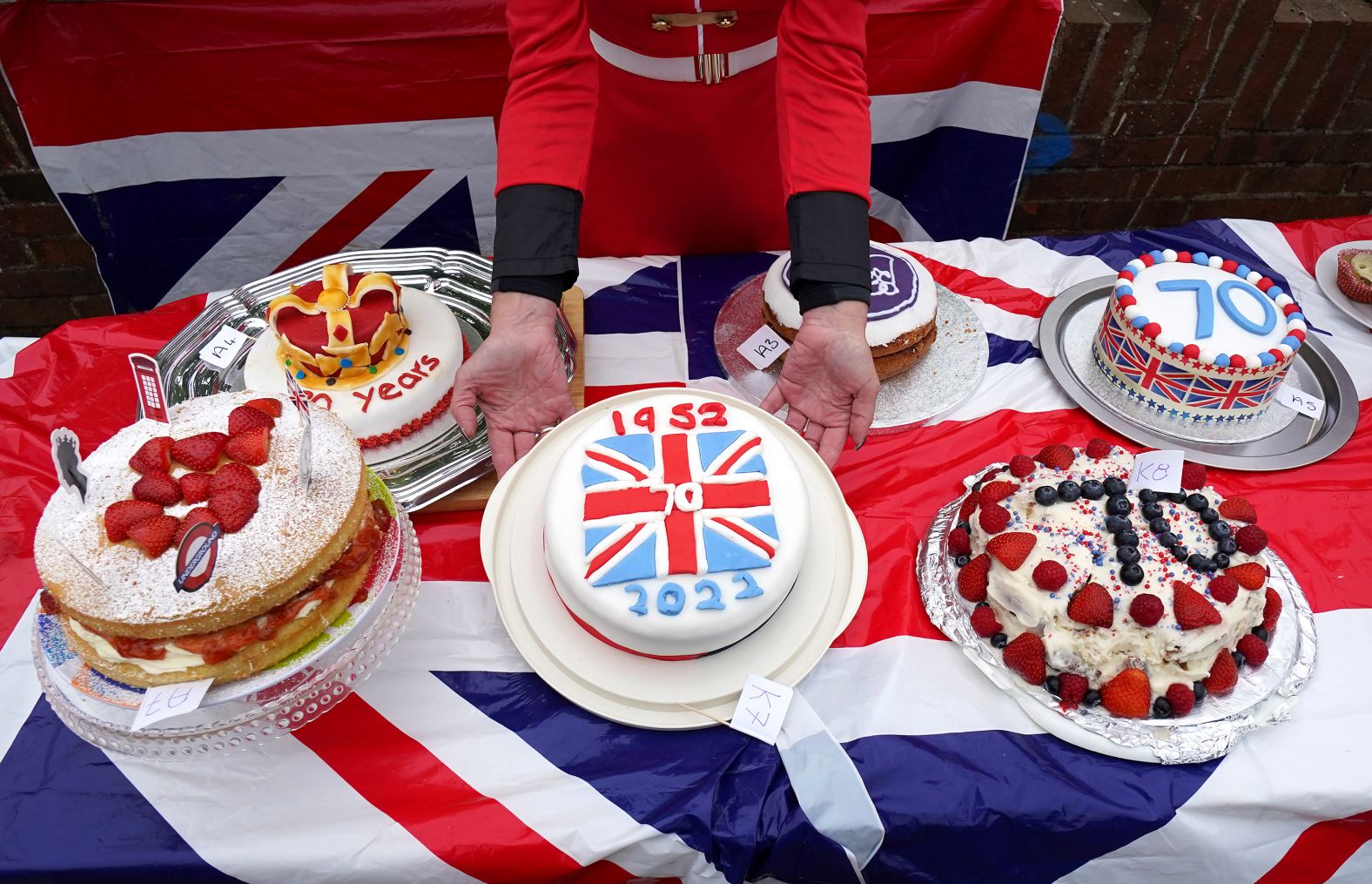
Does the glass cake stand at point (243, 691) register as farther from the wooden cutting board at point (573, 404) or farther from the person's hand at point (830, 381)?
the person's hand at point (830, 381)

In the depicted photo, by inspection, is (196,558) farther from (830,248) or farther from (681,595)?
(830,248)

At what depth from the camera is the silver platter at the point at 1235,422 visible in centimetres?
197

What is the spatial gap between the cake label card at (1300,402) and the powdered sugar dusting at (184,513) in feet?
7.02

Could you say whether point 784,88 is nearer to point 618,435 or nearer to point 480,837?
point 618,435

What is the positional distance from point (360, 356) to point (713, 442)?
2.70ft

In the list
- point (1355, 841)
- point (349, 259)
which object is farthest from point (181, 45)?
point (1355, 841)

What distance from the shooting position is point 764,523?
60.9 inches

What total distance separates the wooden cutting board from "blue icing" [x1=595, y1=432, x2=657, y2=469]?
325 mm

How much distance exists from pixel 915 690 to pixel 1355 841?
0.89m

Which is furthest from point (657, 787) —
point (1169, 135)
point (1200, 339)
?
point (1169, 135)

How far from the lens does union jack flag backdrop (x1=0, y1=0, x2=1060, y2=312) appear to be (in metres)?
2.54

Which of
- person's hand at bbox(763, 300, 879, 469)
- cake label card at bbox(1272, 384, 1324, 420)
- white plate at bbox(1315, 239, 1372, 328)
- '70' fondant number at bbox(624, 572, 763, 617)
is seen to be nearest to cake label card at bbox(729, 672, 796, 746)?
'70' fondant number at bbox(624, 572, 763, 617)

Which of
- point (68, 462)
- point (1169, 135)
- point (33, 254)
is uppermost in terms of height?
point (68, 462)

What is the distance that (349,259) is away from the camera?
2324mm
